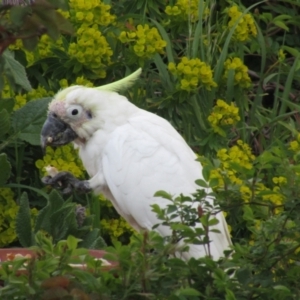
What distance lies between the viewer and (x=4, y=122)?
3891mm

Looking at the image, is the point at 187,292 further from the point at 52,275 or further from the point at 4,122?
the point at 4,122

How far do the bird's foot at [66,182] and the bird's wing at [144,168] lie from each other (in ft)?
0.31

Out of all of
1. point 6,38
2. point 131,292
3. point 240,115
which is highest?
point 6,38

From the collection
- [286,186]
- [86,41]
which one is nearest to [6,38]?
[286,186]

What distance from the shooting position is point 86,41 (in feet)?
13.7

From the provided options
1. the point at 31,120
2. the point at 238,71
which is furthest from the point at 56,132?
the point at 238,71

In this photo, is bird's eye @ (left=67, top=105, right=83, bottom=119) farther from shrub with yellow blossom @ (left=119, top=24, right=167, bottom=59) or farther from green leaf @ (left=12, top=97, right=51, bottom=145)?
shrub with yellow blossom @ (left=119, top=24, right=167, bottom=59)

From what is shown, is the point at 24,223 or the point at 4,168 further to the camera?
the point at 4,168

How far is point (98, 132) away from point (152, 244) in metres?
1.86

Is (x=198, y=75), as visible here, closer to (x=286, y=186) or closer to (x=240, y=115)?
(x=240, y=115)

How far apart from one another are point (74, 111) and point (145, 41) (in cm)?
75

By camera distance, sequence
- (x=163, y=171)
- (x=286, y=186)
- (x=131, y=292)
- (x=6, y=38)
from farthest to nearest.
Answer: (x=163, y=171) → (x=286, y=186) → (x=131, y=292) → (x=6, y=38)

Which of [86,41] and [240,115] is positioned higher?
[86,41]

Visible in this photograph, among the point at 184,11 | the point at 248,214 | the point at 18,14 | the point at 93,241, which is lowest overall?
the point at 93,241
